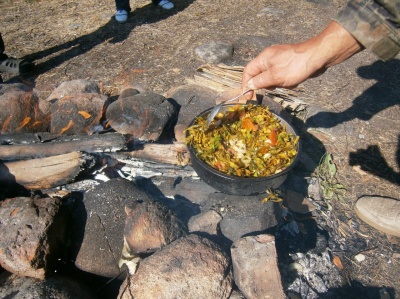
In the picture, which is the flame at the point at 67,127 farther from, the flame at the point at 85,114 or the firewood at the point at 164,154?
the firewood at the point at 164,154

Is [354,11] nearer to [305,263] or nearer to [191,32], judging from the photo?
[305,263]

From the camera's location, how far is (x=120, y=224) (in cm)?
306

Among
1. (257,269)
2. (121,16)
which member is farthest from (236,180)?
(121,16)

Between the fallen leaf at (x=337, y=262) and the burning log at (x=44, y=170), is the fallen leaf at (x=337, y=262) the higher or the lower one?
the lower one

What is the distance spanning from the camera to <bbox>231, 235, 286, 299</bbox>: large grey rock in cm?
269

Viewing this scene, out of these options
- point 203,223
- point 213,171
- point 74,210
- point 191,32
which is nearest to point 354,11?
point 213,171

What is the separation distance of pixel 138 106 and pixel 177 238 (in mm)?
1747

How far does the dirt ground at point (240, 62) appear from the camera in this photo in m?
4.19

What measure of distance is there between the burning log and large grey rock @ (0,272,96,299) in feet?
3.17

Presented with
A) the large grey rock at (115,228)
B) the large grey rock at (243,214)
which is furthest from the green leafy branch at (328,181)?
the large grey rock at (115,228)

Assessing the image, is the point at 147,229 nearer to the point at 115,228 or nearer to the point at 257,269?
Answer: the point at 115,228

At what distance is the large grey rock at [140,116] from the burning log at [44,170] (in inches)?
26.1

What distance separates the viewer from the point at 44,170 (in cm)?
331

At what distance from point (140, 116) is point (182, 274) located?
6.49 ft
